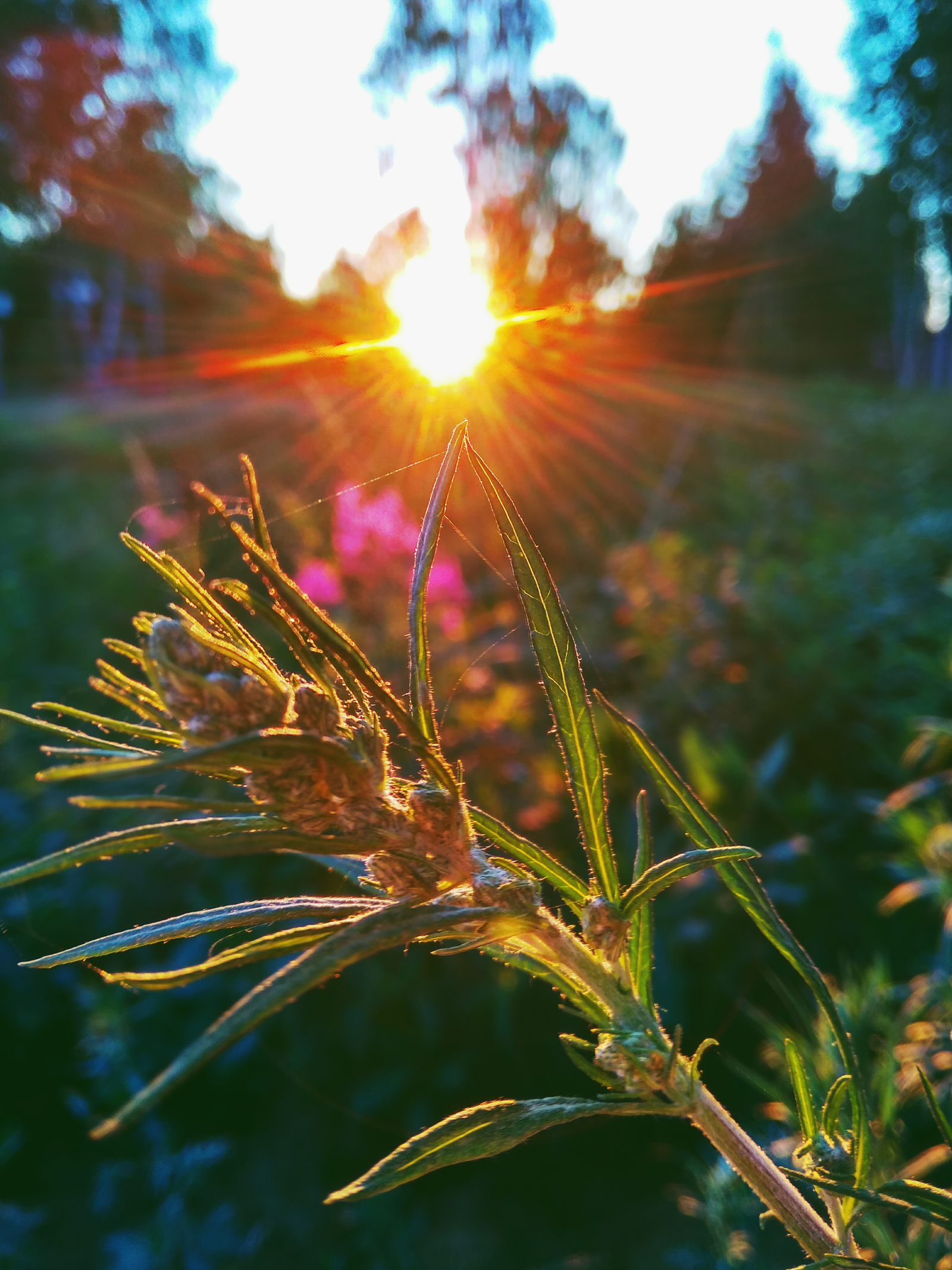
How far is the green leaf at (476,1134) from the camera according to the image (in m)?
0.31

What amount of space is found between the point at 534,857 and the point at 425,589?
164 mm

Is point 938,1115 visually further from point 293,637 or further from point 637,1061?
point 293,637

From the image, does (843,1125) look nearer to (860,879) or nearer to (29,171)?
(860,879)

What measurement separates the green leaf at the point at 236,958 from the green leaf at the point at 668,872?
14cm

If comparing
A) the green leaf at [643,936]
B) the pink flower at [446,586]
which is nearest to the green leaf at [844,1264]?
the green leaf at [643,936]

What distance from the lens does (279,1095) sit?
7.11ft

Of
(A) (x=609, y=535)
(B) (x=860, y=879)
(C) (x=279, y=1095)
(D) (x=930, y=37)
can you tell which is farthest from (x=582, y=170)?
(C) (x=279, y=1095)

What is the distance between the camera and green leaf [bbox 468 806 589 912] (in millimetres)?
402

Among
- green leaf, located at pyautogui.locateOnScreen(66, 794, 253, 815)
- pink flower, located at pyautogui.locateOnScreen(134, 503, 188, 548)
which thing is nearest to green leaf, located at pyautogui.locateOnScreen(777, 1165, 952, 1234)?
green leaf, located at pyautogui.locateOnScreen(66, 794, 253, 815)

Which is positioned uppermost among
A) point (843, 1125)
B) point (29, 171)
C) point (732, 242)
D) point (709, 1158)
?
point (29, 171)

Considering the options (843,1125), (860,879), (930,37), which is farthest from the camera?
(930,37)

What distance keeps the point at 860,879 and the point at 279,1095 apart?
1916 mm

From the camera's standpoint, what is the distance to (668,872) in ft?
1.19

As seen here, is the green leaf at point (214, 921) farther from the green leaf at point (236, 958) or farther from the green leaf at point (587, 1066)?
the green leaf at point (587, 1066)
